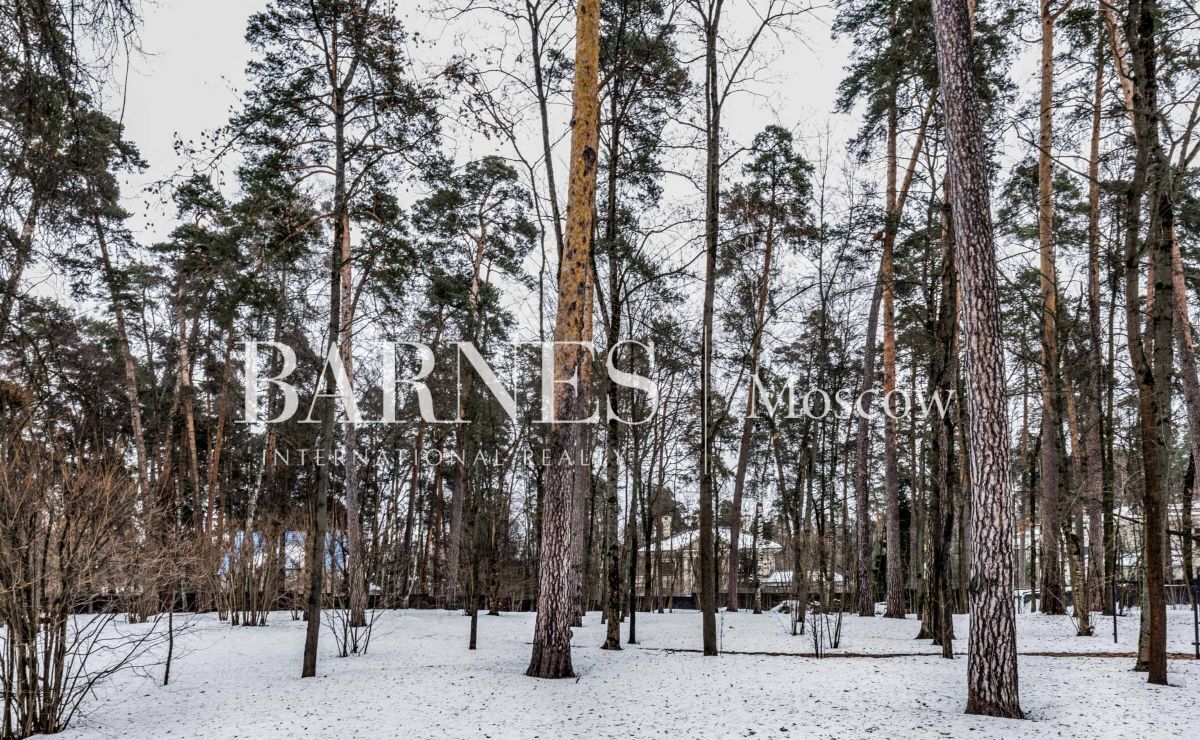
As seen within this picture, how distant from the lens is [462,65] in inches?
367

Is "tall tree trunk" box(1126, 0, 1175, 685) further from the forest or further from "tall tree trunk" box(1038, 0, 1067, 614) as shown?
"tall tree trunk" box(1038, 0, 1067, 614)

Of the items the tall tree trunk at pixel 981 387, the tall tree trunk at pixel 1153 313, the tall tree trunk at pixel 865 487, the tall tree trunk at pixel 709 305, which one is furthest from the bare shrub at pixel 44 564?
the tall tree trunk at pixel 865 487

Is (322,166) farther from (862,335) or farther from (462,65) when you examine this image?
(862,335)

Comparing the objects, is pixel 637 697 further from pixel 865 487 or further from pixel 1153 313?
pixel 865 487

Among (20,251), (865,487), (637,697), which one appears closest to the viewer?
(20,251)

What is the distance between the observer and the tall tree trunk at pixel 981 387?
15.6 ft

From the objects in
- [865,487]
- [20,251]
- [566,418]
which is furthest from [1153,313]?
[865,487]

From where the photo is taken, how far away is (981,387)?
5.04 metres

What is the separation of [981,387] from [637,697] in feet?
12.1

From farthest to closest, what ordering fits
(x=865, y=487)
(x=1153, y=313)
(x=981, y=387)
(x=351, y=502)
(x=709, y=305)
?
(x=865, y=487) → (x=351, y=502) → (x=709, y=305) → (x=1153, y=313) → (x=981, y=387)

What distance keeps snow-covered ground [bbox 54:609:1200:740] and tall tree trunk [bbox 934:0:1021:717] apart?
37 cm

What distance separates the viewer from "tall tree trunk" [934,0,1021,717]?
4.74m

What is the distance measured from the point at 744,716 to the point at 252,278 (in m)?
7.04

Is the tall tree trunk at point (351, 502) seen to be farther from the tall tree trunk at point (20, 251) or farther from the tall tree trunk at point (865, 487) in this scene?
the tall tree trunk at point (865, 487)
